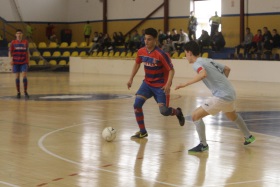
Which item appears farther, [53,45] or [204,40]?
[53,45]

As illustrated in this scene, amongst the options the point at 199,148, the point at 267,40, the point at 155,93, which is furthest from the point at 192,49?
the point at 267,40

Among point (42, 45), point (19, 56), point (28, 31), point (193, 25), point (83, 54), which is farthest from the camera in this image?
point (42, 45)

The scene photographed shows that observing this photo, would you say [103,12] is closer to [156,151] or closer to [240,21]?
[240,21]

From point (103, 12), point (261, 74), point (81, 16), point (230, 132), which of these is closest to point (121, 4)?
point (103, 12)

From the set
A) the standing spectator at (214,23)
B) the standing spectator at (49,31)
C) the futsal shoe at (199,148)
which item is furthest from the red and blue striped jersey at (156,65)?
the standing spectator at (49,31)

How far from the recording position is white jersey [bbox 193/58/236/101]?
962 cm

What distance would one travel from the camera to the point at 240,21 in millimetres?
36094

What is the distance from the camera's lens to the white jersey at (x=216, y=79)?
9625mm

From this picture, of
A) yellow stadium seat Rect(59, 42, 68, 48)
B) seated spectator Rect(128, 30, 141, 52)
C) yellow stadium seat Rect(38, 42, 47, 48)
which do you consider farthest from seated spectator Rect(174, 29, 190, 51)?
yellow stadium seat Rect(38, 42, 47, 48)

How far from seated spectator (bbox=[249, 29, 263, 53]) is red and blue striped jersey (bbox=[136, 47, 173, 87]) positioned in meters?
21.6

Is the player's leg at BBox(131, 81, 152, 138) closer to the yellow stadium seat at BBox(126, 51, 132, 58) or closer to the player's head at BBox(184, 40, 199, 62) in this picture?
the player's head at BBox(184, 40, 199, 62)

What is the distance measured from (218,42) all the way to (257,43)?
299cm

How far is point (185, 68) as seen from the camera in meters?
34.5

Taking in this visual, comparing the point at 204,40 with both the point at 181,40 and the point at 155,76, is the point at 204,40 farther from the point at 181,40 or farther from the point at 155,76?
the point at 155,76
